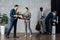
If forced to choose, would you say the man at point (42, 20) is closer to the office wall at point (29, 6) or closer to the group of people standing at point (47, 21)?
the group of people standing at point (47, 21)

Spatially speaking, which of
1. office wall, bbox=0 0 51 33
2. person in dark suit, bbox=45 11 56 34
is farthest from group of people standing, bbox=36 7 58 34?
office wall, bbox=0 0 51 33

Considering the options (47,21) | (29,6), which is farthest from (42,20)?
(29,6)

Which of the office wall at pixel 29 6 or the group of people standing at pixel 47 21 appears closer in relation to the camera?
the group of people standing at pixel 47 21

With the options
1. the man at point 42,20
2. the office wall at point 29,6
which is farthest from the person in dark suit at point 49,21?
the office wall at point 29,6

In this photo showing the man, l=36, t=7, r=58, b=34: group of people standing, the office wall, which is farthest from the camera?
the office wall

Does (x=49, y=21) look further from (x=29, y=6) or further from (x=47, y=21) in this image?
(x=29, y=6)

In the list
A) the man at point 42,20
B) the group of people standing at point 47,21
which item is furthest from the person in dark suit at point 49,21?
the man at point 42,20

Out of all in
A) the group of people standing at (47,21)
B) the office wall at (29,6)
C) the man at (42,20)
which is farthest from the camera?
the office wall at (29,6)

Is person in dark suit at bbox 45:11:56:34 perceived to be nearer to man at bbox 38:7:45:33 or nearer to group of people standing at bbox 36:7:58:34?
group of people standing at bbox 36:7:58:34

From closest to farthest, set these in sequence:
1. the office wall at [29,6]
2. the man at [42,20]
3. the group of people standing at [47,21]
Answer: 1. the group of people standing at [47,21]
2. the man at [42,20]
3. the office wall at [29,6]

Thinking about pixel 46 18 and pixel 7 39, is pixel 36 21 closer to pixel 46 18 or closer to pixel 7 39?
pixel 46 18

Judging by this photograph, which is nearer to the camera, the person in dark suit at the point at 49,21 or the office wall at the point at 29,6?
the person in dark suit at the point at 49,21

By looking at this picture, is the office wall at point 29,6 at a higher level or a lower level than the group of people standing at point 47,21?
higher

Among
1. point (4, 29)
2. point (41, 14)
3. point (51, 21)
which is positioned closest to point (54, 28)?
point (51, 21)
